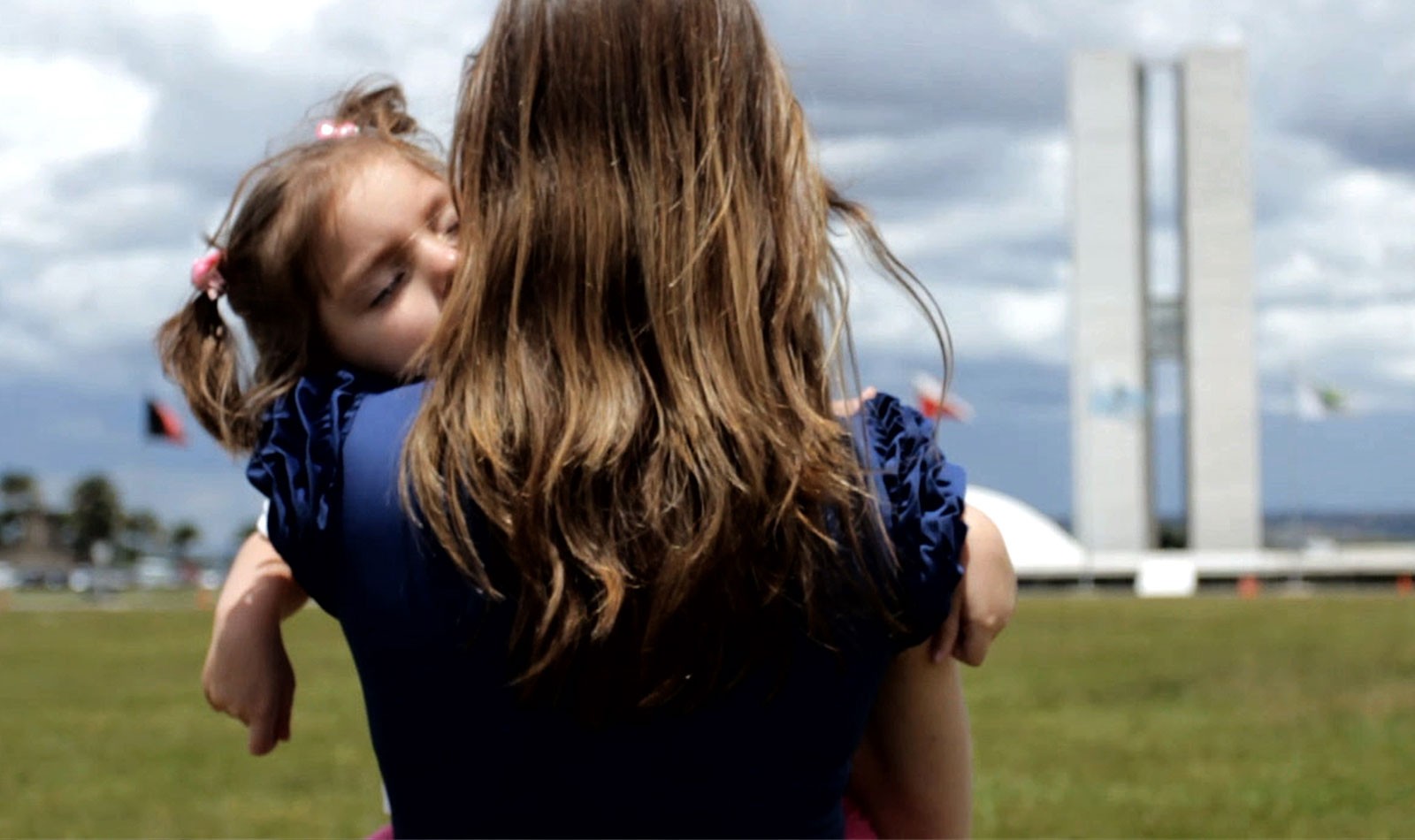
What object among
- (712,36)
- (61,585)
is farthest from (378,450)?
(61,585)

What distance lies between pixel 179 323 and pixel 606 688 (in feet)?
2.05

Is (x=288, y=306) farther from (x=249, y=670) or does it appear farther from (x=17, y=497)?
(x=17, y=497)

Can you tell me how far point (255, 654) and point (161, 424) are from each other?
129 feet

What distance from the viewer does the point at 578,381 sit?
4.72 feet

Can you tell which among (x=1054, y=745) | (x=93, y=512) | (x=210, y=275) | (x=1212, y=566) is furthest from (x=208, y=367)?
(x=93, y=512)

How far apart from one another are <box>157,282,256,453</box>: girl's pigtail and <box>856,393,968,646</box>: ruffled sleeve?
589 mm

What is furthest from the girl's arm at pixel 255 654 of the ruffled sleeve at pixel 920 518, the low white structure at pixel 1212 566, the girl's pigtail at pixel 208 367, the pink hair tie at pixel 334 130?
the low white structure at pixel 1212 566

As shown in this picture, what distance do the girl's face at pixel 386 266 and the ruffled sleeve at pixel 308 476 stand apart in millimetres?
148

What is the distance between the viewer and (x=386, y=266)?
170 centimetres

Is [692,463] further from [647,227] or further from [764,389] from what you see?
[647,227]

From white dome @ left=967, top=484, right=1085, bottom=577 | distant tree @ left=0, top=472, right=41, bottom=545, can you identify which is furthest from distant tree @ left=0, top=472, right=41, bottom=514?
white dome @ left=967, top=484, right=1085, bottom=577

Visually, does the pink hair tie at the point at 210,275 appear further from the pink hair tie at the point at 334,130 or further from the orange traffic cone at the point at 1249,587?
the orange traffic cone at the point at 1249,587

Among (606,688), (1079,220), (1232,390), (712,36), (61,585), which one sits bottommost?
(61,585)

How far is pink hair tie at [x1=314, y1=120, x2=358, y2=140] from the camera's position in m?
1.86
